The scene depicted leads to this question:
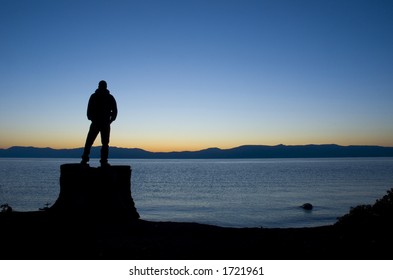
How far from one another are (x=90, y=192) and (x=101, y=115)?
9.51 feet

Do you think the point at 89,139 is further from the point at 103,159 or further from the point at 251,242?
the point at 251,242

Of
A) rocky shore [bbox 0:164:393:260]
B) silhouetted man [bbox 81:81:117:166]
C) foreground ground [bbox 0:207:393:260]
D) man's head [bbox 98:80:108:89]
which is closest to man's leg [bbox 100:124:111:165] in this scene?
silhouetted man [bbox 81:81:117:166]

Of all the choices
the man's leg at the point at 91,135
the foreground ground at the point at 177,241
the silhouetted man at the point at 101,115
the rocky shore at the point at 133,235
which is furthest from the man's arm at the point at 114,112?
the foreground ground at the point at 177,241

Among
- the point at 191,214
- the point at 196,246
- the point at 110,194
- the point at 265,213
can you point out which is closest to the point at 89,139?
the point at 110,194

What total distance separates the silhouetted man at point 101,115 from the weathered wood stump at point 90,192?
0.62 meters

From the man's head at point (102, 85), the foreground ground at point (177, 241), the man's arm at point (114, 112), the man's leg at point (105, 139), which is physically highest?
the man's head at point (102, 85)

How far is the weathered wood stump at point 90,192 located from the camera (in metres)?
12.5

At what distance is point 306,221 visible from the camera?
35656 mm

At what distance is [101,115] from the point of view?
13.4 meters

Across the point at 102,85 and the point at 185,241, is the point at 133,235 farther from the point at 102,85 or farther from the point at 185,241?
the point at 102,85

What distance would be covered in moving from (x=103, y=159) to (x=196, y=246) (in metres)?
5.85

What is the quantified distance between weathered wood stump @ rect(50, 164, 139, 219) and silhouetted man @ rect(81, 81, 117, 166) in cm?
62

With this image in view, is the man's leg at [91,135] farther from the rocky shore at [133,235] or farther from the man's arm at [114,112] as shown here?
the rocky shore at [133,235]

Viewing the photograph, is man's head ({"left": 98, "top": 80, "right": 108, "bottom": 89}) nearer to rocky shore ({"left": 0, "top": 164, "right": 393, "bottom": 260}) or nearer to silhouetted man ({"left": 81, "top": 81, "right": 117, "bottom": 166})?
silhouetted man ({"left": 81, "top": 81, "right": 117, "bottom": 166})
